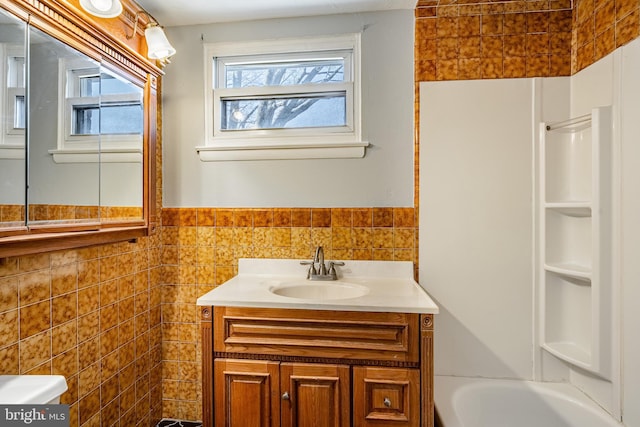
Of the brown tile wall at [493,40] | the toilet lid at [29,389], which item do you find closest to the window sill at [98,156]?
the toilet lid at [29,389]

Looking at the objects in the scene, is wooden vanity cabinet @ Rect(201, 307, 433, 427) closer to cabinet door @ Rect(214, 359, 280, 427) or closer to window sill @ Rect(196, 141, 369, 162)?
cabinet door @ Rect(214, 359, 280, 427)

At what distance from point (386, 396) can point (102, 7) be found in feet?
5.99

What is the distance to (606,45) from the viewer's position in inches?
58.2

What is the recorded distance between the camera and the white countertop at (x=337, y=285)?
137cm

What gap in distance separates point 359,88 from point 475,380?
1601 millimetres

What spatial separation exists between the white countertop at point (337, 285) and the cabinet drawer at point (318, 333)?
0.13 feet

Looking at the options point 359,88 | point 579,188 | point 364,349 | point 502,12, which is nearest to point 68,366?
point 364,349

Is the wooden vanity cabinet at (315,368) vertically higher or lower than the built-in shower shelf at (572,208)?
lower

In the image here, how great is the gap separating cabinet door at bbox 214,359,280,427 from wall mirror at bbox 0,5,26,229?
0.89 m

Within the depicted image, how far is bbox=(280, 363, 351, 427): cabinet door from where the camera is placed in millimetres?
1362

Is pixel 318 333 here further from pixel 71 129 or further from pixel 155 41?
pixel 155 41

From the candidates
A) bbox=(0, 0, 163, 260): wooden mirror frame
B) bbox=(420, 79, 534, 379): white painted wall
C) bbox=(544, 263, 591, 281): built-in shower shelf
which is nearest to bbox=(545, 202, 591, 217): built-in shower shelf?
bbox=(420, 79, 534, 379): white painted wall

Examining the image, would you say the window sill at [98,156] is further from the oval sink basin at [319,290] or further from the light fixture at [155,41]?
the oval sink basin at [319,290]

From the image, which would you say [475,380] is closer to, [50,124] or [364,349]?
[364,349]
